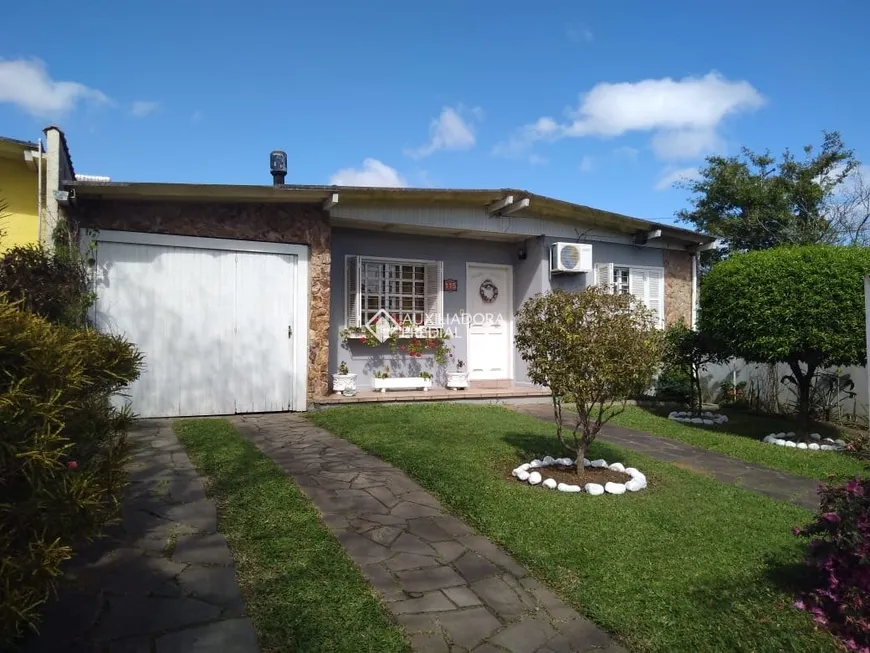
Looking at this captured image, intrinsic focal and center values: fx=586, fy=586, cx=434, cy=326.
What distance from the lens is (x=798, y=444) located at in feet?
24.4

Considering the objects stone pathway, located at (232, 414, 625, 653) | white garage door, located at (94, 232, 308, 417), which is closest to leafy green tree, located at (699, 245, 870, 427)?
stone pathway, located at (232, 414, 625, 653)

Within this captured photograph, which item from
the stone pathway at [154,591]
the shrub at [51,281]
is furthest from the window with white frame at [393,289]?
the stone pathway at [154,591]

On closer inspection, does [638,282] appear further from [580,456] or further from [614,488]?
[614,488]

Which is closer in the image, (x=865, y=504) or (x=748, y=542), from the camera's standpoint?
(x=865, y=504)

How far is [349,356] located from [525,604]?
667 cm

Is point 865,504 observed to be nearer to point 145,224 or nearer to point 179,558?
point 179,558

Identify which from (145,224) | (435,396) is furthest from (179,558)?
(435,396)

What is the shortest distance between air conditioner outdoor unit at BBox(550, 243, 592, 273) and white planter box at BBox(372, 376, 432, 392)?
297 centimetres

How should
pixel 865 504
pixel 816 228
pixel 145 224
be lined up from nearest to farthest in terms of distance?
pixel 865 504 < pixel 145 224 < pixel 816 228

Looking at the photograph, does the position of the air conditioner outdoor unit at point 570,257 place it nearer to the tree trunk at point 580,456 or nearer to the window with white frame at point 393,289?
the window with white frame at point 393,289

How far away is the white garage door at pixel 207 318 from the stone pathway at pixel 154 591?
3.37 metres

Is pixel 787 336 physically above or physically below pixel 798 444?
above

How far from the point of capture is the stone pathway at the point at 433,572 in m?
2.65

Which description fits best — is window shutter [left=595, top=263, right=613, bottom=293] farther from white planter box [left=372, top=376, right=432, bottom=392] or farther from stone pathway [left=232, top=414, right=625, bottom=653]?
stone pathway [left=232, top=414, right=625, bottom=653]
